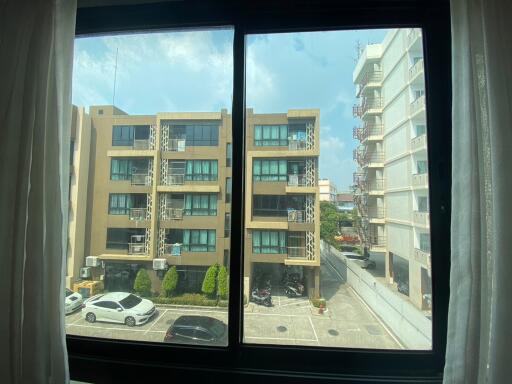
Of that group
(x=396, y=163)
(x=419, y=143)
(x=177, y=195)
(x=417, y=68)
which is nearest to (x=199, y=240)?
(x=177, y=195)

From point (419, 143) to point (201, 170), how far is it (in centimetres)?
101

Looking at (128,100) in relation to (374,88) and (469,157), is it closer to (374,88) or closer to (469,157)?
(374,88)

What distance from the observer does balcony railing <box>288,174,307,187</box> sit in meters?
1.22

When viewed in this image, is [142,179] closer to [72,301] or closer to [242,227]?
[242,227]

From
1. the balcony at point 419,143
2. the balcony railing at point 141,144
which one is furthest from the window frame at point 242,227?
the balcony railing at point 141,144

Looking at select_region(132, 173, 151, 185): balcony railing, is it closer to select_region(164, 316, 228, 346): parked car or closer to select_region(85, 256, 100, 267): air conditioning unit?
select_region(85, 256, 100, 267): air conditioning unit

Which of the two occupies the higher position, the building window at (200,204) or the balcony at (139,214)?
the building window at (200,204)

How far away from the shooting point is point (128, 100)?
1.35 metres

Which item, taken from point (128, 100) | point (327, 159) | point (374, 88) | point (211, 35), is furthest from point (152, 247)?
point (374, 88)

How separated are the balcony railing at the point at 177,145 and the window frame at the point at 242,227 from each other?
0.26 metres

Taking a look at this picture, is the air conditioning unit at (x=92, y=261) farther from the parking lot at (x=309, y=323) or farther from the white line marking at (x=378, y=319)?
the white line marking at (x=378, y=319)

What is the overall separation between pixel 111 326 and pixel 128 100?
3.68ft

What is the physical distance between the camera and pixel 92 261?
4.27 feet

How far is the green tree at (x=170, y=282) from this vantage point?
126 cm
